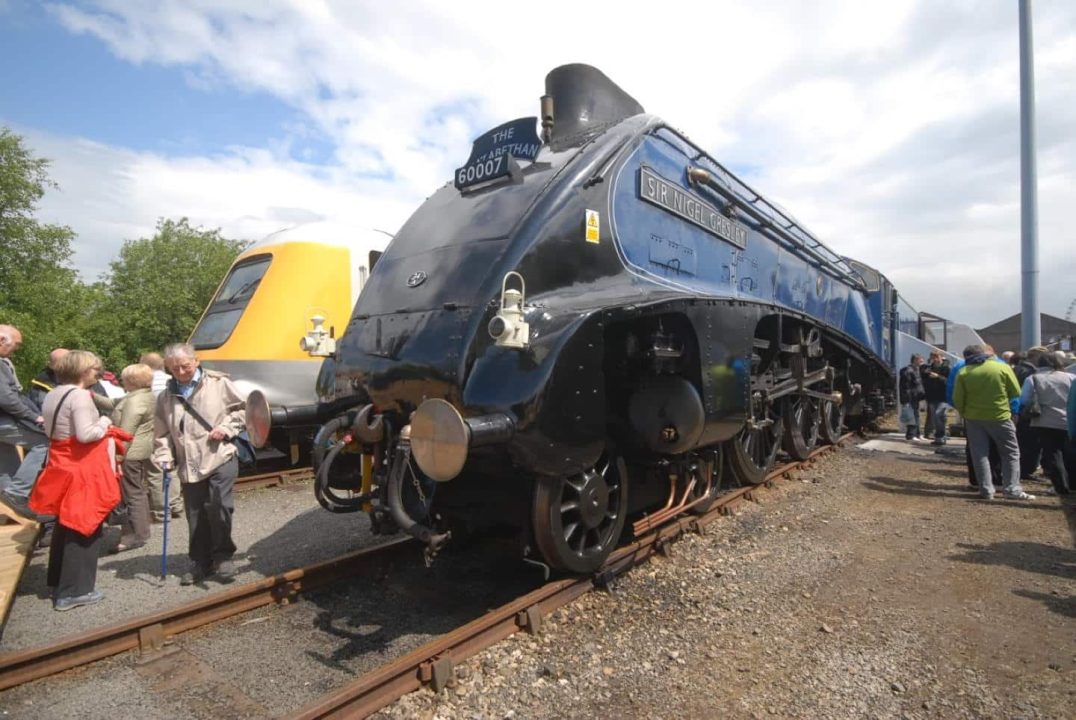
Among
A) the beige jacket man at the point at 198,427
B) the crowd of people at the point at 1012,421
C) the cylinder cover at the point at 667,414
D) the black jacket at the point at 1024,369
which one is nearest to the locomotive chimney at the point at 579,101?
the cylinder cover at the point at 667,414

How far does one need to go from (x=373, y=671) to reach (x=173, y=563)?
295 centimetres

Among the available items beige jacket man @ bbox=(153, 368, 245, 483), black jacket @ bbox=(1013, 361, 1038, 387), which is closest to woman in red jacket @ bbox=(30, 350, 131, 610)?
beige jacket man @ bbox=(153, 368, 245, 483)

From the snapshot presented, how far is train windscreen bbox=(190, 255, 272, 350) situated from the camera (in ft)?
26.5

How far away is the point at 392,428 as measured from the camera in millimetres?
3723

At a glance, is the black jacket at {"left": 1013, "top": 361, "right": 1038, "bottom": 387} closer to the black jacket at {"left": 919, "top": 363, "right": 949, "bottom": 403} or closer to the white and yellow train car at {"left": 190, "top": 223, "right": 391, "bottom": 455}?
the black jacket at {"left": 919, "top": 363, "right": 949, "bottom": 403}

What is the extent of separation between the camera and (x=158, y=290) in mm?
34469

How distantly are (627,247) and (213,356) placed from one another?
19.0 ft

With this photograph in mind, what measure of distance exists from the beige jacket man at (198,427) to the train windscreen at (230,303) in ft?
11.7

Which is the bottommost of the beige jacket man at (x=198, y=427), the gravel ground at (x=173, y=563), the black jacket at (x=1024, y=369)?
the gravel ground at (x=173, y=563)

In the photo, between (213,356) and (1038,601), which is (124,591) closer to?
(213,356)

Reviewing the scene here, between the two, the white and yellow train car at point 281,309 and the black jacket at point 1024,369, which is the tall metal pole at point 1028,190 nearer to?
the black jacket at point 1024,369

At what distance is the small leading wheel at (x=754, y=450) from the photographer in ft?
18.9

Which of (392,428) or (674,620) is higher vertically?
(392,428)

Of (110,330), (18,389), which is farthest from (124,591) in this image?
(110,330)
